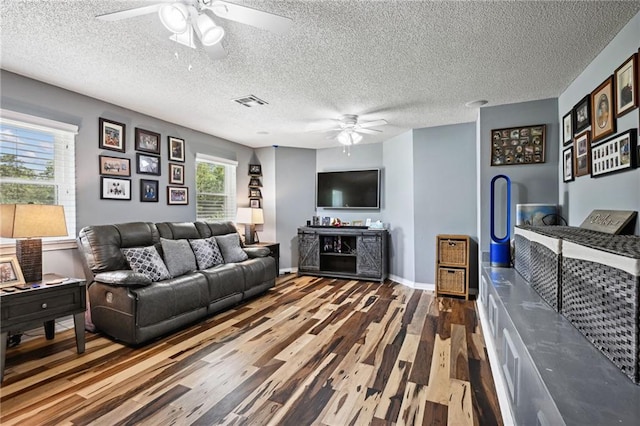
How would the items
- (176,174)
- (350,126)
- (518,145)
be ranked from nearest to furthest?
(518,145) → (350,126) → (176,174)

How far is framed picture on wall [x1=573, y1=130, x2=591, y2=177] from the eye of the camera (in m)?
2.44

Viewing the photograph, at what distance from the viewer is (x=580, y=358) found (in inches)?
46.0

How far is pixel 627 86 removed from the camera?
186cm

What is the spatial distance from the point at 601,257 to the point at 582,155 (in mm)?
1895

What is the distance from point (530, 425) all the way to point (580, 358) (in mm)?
326

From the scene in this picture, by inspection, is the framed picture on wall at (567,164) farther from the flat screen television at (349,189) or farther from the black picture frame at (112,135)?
the black picture frame at (112,135)

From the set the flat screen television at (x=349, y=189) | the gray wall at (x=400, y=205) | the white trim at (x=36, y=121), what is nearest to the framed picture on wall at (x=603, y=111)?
the gray wall at (x=400, y=205)

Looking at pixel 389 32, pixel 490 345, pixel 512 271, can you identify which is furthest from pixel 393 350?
pixel 389 32

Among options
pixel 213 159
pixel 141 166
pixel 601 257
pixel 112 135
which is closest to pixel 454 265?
pixel 601 257

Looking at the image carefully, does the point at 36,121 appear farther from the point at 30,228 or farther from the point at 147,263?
the point at 147,263

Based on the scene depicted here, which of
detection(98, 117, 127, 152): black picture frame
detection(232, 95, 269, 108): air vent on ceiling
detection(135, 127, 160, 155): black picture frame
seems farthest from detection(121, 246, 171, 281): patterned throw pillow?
detection(232, 95, 269, 108): air vent on ceiling

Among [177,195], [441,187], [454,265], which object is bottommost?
[454,265]

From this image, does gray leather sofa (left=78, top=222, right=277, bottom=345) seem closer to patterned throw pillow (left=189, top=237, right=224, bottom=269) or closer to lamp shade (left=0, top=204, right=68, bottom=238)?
patterned throw pillow (left=189, top=237, right=224, bottom=269)

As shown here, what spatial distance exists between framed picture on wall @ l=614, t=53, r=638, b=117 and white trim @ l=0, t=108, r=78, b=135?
4567 mm
